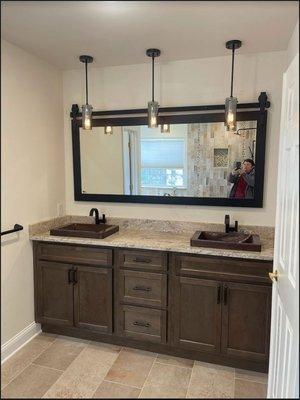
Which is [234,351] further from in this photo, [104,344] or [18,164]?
[18,164]

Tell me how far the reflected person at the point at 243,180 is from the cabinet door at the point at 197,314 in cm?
75

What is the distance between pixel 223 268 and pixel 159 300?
526mm

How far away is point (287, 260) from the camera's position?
1.34 meters

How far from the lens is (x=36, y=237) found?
2250 millimetres

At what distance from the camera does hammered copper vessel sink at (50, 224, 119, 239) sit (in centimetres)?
235

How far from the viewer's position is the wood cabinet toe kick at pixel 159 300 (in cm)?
A: 203

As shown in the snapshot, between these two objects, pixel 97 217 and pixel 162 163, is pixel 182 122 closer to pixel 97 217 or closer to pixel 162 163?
pixel 162 163

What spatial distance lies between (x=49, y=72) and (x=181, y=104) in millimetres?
1042

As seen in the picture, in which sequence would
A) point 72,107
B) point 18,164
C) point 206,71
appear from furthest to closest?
point 72,107 → point 206,71 → point 18,164

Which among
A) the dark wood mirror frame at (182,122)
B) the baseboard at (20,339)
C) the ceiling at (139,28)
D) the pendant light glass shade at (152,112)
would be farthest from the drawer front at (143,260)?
the ceiling at (139,28)

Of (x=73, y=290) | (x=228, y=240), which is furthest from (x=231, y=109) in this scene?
(x=73, y=290)

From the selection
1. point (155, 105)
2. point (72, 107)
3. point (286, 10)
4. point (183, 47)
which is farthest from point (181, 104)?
point (286, 10)

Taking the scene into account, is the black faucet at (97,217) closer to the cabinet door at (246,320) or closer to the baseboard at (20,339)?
the baseboard at (20,339)

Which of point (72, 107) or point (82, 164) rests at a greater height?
point (72, 107)
